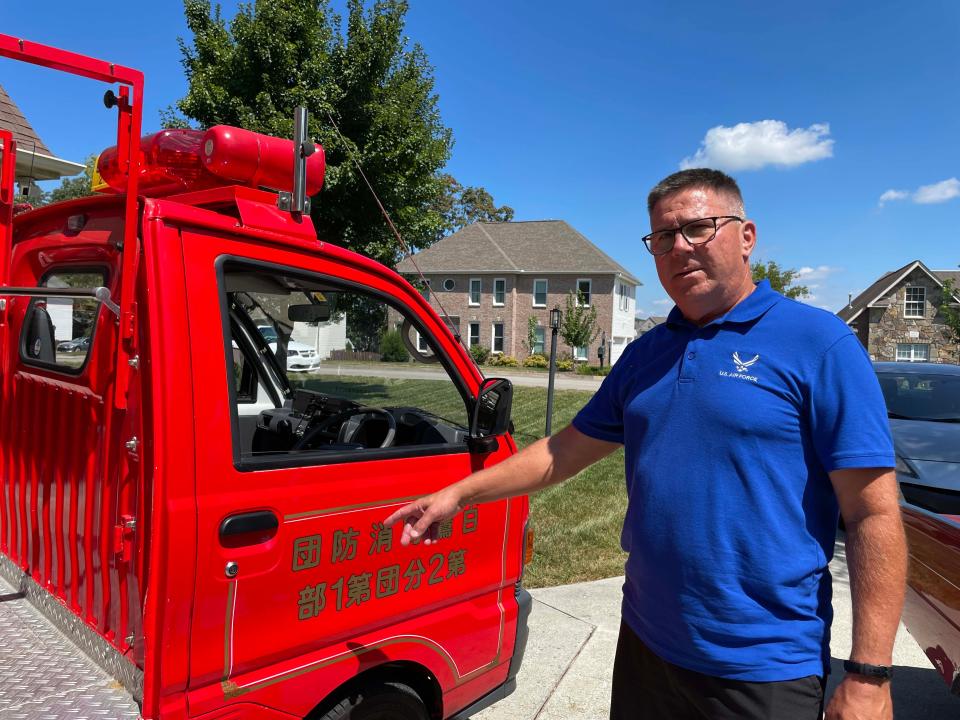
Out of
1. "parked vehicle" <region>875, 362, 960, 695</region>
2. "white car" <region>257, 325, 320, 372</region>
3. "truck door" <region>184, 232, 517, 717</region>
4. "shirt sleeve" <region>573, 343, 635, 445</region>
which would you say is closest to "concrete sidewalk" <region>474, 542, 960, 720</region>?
"parked vehicle" <region>875, 362, 960, 695</region>

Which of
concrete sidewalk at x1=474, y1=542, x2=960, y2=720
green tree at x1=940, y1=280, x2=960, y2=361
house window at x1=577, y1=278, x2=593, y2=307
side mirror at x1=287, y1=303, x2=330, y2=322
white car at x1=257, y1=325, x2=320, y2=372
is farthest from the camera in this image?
house window at x1=577, y1=278, x2=593, y2=307

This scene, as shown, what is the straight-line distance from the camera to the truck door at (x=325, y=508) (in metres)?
1.78

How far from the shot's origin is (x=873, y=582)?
1496 mm

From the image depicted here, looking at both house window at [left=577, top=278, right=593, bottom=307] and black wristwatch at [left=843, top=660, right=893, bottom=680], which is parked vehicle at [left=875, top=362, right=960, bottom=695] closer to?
black wristwatch at [left=843, top=660, right=893, bottom=680]

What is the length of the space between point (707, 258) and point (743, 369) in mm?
322

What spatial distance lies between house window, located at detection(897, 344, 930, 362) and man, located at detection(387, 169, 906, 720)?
42.2 metres

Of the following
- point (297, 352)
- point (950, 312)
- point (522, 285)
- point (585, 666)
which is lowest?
point (585, 666)

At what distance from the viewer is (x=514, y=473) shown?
210 cm

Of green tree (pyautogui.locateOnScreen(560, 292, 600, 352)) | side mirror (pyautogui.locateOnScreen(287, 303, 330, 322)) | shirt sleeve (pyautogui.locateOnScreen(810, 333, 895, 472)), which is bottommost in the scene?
shirt sleeve (pyautogui.locateOnScreen(810, 333, 895, 472))

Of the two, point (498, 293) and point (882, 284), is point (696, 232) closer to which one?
point (498, 293)

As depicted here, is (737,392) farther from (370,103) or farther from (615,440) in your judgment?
(370,103)

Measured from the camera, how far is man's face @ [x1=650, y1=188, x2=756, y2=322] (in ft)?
5.86

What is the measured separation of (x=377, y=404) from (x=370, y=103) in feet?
26.9

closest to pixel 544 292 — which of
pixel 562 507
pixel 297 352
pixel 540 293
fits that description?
pixel 540 293
